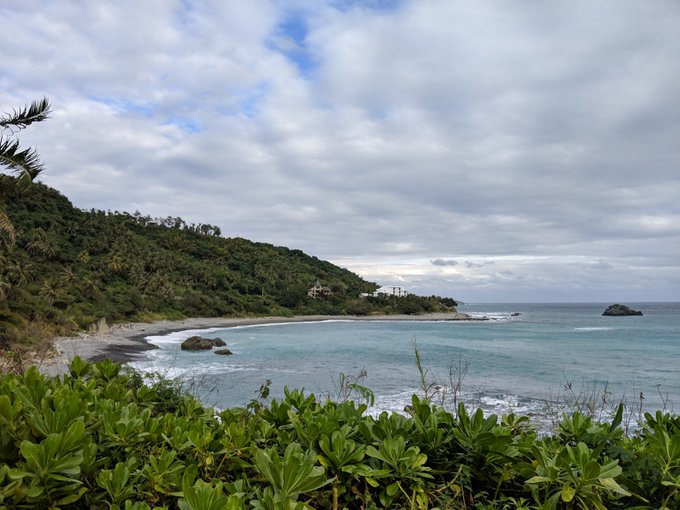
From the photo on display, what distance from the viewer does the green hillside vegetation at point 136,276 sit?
41094 mm

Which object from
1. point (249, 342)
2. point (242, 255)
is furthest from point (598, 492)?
point (242, 255)

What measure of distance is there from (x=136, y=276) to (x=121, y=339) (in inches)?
1084

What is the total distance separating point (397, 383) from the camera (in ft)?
74.2

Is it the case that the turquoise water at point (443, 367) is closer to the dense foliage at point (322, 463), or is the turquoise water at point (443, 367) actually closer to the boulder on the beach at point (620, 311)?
the dense foliage at point (322, 463)

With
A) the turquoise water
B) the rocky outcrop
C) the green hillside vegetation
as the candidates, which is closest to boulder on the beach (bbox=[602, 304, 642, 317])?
the green hillside vegetation

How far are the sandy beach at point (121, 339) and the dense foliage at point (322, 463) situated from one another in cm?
747

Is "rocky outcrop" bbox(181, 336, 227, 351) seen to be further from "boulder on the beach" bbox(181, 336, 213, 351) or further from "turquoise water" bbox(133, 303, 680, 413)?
"turquoise water" bbox(133, 303, 680, 413)

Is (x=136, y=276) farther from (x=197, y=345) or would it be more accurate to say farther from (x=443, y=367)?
(x=443, y=367)

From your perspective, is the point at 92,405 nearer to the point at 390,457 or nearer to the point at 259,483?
the point at 259,483

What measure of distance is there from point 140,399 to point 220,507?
4.60 ft

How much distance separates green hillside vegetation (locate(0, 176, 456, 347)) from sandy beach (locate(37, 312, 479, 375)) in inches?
65.2

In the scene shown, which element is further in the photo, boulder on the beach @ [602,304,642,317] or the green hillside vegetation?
boulder on the beach @ [602,304,642,317]

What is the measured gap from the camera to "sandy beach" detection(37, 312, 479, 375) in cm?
2347

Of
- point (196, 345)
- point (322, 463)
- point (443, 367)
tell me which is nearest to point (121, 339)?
point (196, 345)
